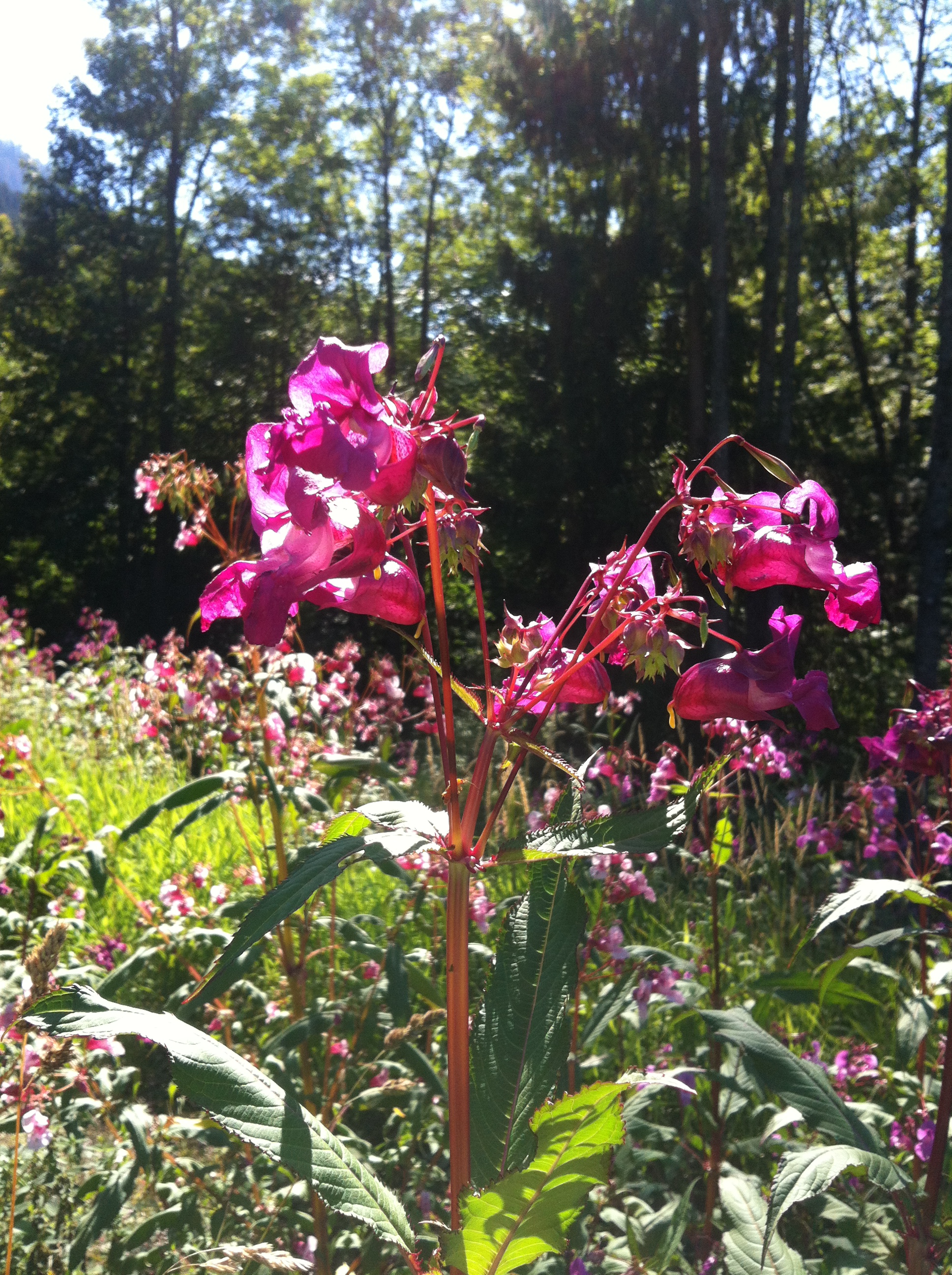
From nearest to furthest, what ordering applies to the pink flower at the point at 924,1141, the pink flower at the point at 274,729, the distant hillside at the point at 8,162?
the pink flower at the point at 924,1141
the pink flower at the point at 274,729
the distant hillside at the point at 8,162

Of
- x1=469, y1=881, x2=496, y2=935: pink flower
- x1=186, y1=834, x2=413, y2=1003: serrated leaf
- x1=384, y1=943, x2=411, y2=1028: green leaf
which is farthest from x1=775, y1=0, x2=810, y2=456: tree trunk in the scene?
x1=186, y1=834, x2=413, y2=1003: serrated leaf

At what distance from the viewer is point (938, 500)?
6875 millimetres

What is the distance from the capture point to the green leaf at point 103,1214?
1.62 m

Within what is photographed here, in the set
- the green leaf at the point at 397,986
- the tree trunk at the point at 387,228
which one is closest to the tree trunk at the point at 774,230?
the tree trunk at the point at 387,228

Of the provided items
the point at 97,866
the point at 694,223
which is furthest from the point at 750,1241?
the point at 694,223

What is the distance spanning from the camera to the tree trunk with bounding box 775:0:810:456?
9.14 m

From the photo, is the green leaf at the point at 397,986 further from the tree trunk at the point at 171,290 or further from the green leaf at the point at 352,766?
the tree trunk at the point at 171,290

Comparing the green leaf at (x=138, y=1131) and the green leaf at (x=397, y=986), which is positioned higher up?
the green leaf at (x=397, y=986)

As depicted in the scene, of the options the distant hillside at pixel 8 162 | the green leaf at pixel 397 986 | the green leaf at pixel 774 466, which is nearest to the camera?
the green leaf at pixel 774 466

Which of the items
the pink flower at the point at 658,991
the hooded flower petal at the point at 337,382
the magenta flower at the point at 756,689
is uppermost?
the hooded flower petal at the point at 337,382

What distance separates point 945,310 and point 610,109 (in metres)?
5.46

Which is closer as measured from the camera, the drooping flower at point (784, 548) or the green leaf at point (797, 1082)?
the drooping flower at point (784, 548)

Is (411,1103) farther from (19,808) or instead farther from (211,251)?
(211,251)

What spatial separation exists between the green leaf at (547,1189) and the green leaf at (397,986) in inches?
45.5
